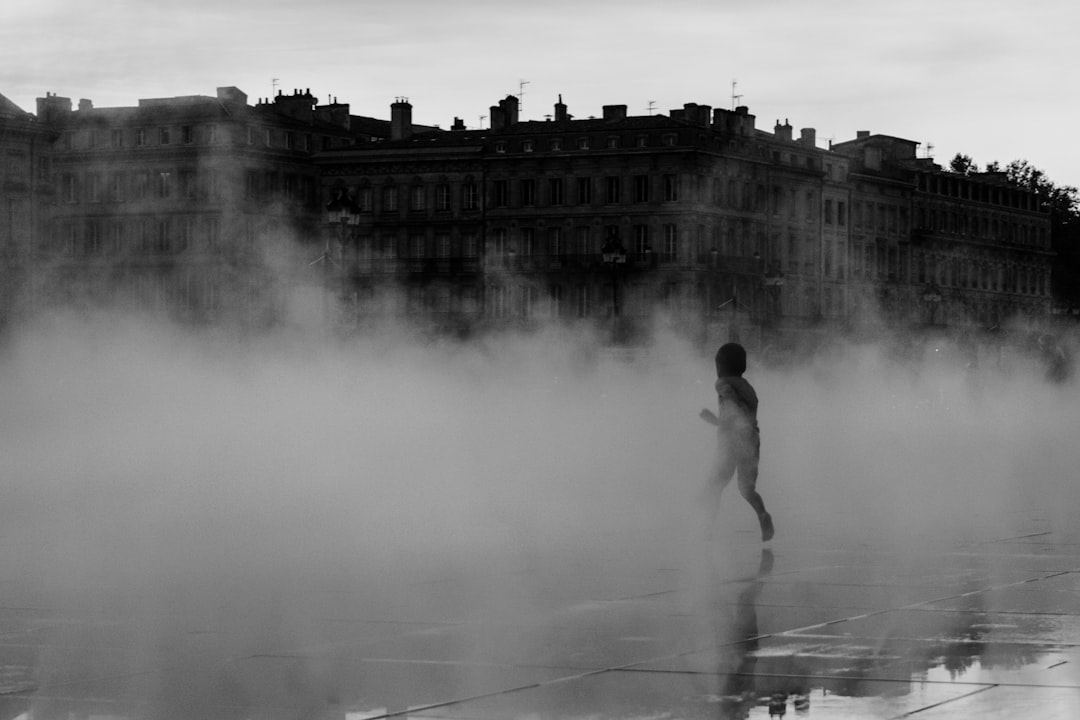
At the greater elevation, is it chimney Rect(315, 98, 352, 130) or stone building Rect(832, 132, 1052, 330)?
chimney Rect(315, 98, 352, 130)

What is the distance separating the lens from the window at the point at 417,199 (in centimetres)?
11312

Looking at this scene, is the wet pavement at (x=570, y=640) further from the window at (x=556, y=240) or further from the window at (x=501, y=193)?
the window at (x=501, y=193)

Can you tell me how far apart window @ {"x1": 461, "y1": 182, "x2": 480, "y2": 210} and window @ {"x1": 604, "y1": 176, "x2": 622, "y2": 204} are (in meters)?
7.47

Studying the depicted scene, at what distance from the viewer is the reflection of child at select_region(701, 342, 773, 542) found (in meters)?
18.5

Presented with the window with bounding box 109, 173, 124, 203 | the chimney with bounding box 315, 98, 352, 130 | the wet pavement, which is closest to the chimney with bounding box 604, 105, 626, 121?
the chimney with bounding box 315, 98, 352, 130

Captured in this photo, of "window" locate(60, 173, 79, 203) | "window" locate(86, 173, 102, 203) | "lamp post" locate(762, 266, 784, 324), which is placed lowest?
"window" locate(60, 173, 79, 203)

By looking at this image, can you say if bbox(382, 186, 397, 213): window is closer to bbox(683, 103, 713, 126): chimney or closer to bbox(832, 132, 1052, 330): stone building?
bbox(683, 103, 713, 126): chimney

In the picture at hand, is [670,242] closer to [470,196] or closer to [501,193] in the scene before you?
[501,193]

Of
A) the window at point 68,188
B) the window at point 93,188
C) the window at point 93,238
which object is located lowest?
the window at point 93,238

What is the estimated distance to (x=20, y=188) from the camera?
23.3m

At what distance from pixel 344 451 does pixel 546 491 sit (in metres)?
5.66

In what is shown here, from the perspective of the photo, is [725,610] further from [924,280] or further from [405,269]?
[924,280]

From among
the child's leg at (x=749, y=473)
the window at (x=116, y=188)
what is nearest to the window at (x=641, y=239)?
the window at (x=116, y=188)

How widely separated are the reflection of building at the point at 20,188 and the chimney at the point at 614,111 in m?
91.2
